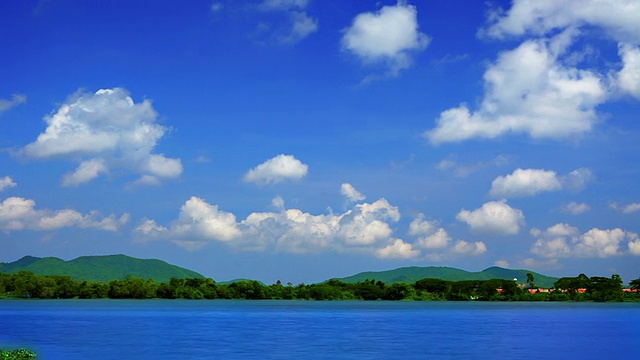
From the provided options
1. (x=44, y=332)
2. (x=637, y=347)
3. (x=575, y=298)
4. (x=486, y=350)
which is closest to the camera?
(x=486, y=350)

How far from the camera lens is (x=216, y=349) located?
187ft

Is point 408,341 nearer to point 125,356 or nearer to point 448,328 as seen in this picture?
point 448,328

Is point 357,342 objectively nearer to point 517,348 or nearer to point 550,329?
point 517,348

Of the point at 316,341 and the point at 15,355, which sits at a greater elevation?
the point at 15,355

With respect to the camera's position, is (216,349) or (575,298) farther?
(575,298)

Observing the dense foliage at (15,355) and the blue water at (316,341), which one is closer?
the dense foliage at (15,355)

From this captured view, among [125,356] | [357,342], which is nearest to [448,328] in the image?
[357,342]

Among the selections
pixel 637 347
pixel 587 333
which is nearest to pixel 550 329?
pixel 587 333

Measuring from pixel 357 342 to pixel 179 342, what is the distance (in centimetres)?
1567

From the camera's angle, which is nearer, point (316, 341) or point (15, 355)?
point (15, 355)

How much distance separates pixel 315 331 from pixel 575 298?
468 feet

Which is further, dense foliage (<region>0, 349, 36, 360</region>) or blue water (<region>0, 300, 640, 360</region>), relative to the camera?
blue water (<region>0, 300, 640, 360</region>)

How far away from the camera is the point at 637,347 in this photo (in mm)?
61156

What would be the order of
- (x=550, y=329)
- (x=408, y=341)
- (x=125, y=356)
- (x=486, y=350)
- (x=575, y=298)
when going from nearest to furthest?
(x=125, y=356) < (x=486, y=350) < (x=408, y=341) < (x=550, y=329) < (x=575, y=298)
